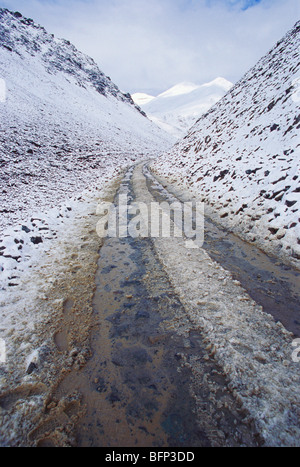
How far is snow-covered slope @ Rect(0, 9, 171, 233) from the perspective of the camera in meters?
14.1

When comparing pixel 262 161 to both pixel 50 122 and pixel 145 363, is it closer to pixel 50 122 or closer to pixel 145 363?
pixel 145 363

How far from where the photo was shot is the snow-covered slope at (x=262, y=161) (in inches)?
246

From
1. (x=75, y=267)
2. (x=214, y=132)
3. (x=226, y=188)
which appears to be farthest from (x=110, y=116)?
(x=75, y=267)

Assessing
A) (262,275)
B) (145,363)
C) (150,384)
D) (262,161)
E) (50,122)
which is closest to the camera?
(150,384)

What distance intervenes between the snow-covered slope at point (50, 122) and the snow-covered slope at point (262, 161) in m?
8.12

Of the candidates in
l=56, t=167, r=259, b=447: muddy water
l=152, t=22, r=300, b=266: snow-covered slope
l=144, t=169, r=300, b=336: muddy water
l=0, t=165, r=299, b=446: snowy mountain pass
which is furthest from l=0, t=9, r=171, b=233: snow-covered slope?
l=152, t=22, r=300, b=266: snow-covered slope

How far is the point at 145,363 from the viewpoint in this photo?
2715mm

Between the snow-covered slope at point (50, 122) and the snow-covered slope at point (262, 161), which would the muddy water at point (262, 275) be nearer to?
the snow-covered slope at point (262, 161)

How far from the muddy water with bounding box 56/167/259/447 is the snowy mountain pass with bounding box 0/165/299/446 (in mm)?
11

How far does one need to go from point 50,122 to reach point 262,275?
3913 centimetres

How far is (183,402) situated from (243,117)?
1948 cm

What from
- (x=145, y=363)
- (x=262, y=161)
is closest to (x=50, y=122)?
(x=262, y=161)

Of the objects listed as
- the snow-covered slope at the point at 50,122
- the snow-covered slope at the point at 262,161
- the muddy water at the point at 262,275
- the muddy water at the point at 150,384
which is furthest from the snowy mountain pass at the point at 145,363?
the snow-covered slope at the point at 50,122

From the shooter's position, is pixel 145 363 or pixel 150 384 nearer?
pixel 150 384
